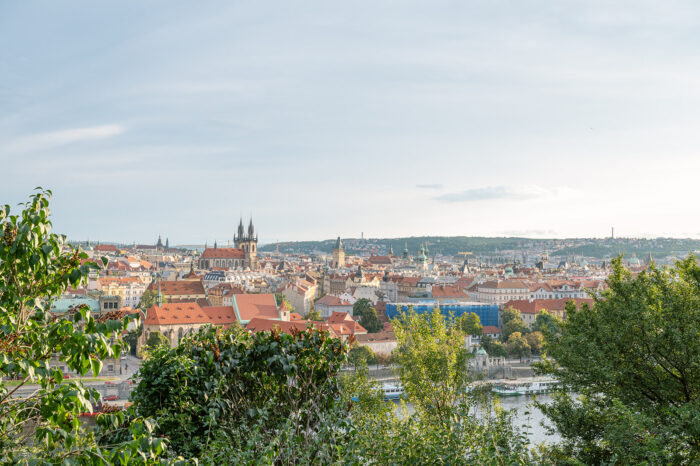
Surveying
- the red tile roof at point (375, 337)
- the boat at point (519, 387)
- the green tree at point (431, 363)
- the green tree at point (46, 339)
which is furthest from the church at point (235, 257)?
the green tree at point (46, 339)

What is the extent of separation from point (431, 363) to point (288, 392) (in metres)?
8.23

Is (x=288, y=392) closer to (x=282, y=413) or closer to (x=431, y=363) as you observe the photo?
(x=282, y=413)

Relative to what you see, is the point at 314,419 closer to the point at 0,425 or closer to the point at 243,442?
the point at 243,442

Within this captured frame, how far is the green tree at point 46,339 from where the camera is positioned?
137 inches

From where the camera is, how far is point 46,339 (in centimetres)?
390

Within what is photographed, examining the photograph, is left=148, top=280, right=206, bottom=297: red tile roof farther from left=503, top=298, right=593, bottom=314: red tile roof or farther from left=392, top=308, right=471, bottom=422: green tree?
left=392, top=308, right=471, bottom=422: green tree

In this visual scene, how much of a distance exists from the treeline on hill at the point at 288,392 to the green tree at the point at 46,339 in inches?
0.5

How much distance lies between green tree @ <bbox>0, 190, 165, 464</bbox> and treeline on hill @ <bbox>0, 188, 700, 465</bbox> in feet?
0.04

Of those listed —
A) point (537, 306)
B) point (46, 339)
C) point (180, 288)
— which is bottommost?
point (537, 306)

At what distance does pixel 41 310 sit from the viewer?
404 cm

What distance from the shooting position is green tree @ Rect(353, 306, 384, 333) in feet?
195

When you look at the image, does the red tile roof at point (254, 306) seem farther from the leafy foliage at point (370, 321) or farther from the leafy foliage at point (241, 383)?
the leafy foliage at point (241, 383)

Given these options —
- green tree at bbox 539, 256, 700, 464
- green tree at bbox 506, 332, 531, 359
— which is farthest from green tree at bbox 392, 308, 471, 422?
green tree at bbox 506, 332, 531, 359

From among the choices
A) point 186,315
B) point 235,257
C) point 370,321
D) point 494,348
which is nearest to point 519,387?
point 494,348
